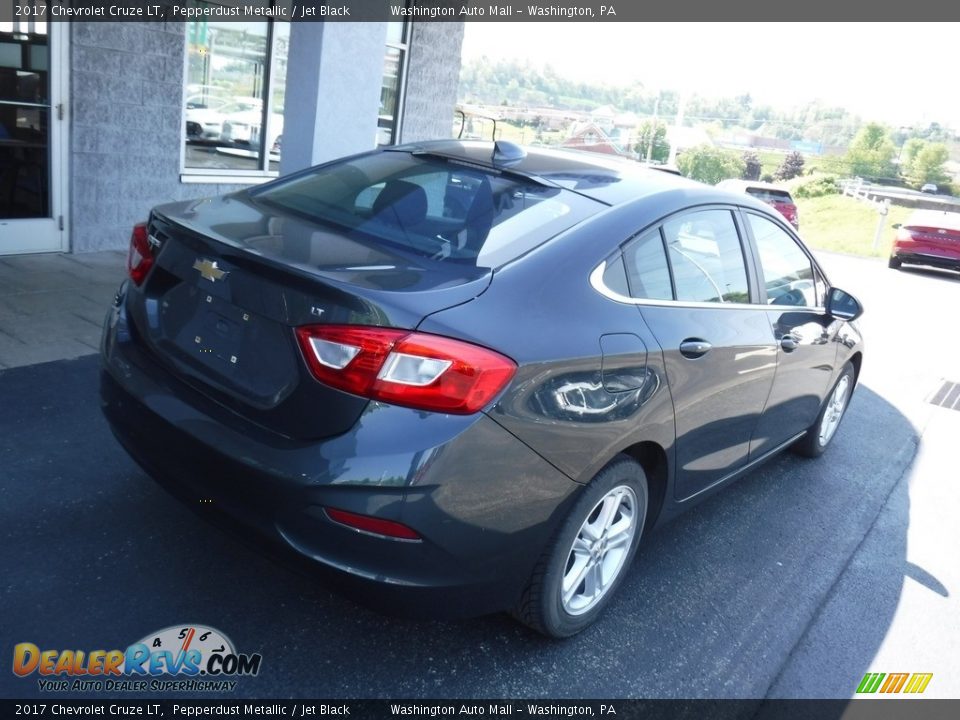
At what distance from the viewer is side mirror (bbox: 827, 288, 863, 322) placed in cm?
438

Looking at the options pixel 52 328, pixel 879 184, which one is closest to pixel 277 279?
pixel 52 328

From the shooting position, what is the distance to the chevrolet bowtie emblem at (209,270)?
8.21 feet

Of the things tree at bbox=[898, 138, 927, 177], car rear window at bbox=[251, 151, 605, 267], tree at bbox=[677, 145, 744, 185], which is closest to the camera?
car rear window at bbox=[251, 151, 605, 267]

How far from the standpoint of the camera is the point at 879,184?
123 ft

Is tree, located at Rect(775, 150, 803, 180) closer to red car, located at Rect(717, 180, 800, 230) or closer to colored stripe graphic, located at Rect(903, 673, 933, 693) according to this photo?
red car, located at Rect(717, 180, 800, 230)

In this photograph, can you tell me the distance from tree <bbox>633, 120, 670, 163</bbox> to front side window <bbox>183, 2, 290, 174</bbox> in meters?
23.6

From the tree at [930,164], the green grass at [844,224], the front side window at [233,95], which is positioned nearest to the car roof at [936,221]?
the green grass at [844,224]

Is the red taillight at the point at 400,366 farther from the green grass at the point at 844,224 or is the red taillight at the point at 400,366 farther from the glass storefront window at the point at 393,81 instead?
the green grass at the point at 844,224

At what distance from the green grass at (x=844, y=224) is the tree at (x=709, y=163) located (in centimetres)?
329

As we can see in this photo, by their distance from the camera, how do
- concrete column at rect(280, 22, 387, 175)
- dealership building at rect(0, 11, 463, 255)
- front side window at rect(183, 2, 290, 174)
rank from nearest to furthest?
concrete column at rect(280, 22, 387, 175) < dealership building at rect(0, 11, 463, 255) < front side window at rect(183, 2, 290, 174)

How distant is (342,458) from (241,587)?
1.00 metres

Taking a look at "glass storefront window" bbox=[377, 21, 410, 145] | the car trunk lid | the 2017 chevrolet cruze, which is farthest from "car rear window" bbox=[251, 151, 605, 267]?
"glass storefront window" bbox=[377, 21, 410, 145]

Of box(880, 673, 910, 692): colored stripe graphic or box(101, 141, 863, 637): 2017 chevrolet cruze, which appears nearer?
box(101, 141, 863, 637): 2017 chevrolet cruze

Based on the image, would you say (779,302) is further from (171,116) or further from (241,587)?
(171,116)
